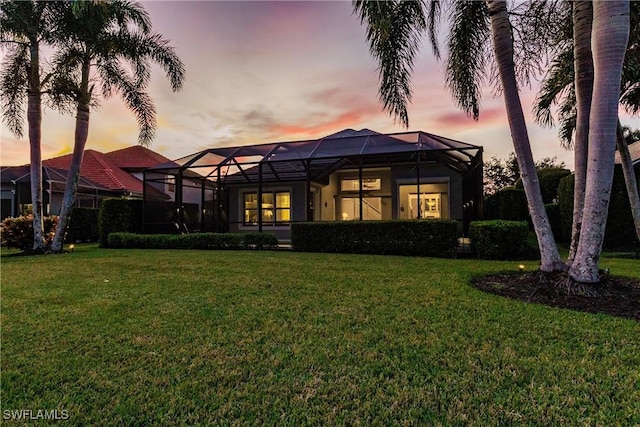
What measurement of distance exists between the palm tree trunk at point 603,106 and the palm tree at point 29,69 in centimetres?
1382

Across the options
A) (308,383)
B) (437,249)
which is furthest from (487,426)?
(437,249)

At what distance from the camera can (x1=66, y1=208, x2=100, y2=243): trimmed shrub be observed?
1606 centimetres

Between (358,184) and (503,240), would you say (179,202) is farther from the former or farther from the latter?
(503,240)

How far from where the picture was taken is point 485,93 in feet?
27.7

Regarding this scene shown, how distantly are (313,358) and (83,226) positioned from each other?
17.8 m

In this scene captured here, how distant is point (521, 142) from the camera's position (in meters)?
5.70

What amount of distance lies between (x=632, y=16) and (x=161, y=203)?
16.4 metres

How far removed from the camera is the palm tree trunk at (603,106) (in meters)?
4.58

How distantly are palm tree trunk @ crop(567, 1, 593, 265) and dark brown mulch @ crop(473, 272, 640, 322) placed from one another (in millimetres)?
701

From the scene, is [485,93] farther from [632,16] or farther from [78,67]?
[78,67]

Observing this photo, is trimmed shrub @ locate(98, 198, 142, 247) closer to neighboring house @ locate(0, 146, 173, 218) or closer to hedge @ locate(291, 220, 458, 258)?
neighboring house @ locate(0, 146, 173, 218)

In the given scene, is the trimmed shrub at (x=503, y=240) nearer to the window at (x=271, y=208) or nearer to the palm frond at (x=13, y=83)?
the window at (x=271, y=208)

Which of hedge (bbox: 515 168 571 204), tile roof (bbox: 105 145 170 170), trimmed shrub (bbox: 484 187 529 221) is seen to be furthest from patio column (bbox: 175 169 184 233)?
hedge (bbox: 515 168 571 204)

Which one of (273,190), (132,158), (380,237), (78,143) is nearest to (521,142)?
(380,237)
